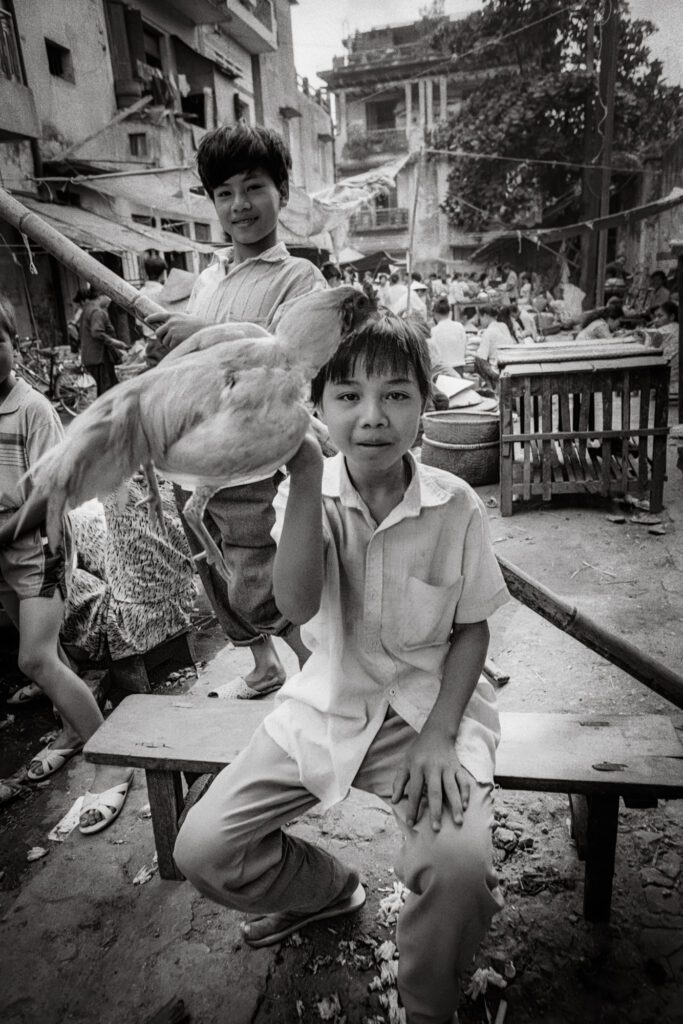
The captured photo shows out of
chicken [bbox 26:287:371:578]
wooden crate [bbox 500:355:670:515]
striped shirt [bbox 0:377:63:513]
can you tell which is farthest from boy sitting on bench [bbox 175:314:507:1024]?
wooden crate [bbox 500:355:670:515]

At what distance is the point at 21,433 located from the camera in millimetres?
2396

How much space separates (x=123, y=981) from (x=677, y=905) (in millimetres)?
1741

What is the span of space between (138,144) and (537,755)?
14578 millimetres

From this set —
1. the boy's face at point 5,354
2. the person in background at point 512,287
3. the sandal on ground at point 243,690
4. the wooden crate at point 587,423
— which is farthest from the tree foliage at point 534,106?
the sandal on ground at point 243,690

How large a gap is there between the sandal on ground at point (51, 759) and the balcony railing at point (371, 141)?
88.3ft

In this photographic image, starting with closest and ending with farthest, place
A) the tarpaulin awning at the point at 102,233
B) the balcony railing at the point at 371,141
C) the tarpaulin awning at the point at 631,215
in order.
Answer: the tarpaulin awning at the point at 102,233 → the tarpaulin awning at the point at 631,215 → the balcony railing at the point at 371,141

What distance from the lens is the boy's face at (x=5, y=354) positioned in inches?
91.1

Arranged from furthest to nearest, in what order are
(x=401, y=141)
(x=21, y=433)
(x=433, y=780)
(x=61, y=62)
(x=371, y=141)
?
(x=371, y=141) < (x=401, y=141) < (x=61, y=62) < (x=21, y=433) < (x=433, y=780)

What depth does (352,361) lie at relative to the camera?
1234mm

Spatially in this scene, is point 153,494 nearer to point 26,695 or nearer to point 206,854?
point 206,854

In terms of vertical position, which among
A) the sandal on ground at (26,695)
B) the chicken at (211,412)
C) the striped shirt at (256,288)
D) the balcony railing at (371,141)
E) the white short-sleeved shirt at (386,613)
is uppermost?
the balcony railing at (371,141)

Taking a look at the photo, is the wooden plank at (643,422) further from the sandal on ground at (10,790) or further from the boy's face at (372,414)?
the sandal on ground at (10,790)

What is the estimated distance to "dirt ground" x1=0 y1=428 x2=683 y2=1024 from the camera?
5.79 ft

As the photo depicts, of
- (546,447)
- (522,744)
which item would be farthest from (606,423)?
(522,744)
